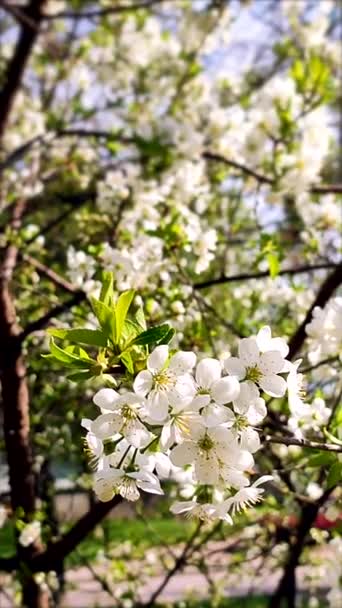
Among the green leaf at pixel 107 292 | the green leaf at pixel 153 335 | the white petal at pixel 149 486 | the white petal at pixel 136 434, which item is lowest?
the white petal at pixel 149 486

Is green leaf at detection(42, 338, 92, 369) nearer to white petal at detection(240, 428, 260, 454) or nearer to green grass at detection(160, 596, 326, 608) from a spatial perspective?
white petal at detection(240, 428, 260, 454)

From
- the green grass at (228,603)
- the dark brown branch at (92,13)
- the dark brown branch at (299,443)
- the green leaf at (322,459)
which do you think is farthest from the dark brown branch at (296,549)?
the dark brown branch at (92,13)

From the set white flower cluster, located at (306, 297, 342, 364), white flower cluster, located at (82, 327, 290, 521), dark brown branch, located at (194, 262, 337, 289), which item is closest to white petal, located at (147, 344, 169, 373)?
white flower cluster, located at (82, 327, 290, 521)

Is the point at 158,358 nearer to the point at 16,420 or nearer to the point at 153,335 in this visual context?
the point at 153,335

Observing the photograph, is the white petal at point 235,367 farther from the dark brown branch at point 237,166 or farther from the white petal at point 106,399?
the dark brown branch at point 237,166

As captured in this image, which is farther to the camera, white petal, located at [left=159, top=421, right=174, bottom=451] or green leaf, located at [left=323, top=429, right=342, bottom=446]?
green leaf, located at [left=323, top=429, right=342, bottom=446]
